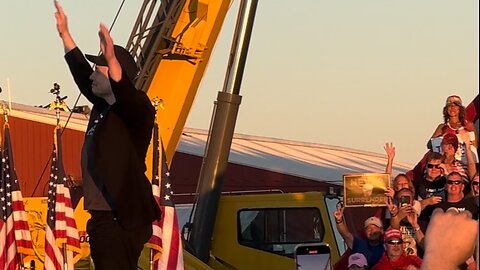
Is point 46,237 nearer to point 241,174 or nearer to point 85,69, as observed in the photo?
point 85,69

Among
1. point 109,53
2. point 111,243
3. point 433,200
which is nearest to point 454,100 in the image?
point 433,200

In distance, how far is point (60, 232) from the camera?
35.4ft

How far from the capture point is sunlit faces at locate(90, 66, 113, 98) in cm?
541

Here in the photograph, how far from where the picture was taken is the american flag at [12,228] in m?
11.1

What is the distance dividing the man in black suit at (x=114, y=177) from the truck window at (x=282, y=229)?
21.2 ft

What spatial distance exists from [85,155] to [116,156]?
0.65ft

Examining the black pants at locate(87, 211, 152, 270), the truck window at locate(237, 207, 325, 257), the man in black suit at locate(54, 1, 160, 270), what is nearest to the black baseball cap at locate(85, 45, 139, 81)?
the man in black suit at locate(54, 1, 160, 270)

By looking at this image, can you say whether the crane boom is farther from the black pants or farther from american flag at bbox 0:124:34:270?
the black pants

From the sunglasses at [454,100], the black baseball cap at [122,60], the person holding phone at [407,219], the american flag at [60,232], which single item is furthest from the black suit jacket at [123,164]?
the american flag at [60,232]

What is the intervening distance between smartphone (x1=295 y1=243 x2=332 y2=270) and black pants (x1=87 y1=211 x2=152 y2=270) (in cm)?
487

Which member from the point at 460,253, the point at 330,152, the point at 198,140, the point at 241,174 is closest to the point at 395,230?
the point at 460,253

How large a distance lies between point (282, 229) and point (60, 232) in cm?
245

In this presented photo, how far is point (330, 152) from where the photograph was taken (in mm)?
34375

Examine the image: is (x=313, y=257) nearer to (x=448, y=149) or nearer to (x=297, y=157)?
(x=448, y=149)
